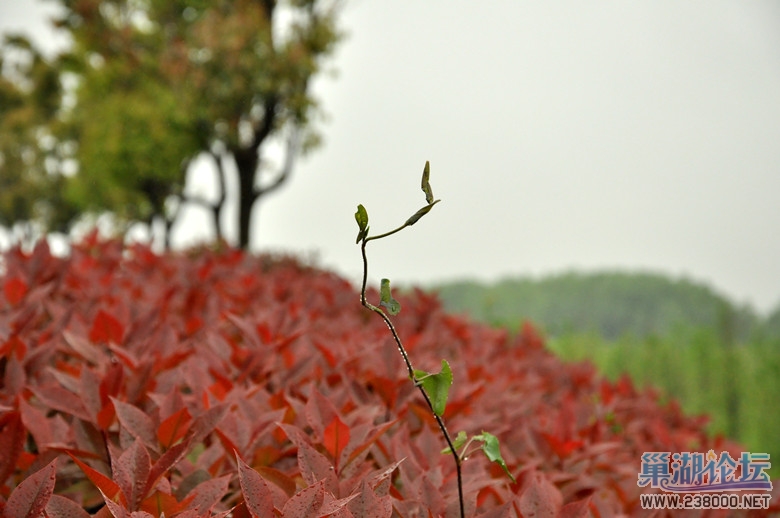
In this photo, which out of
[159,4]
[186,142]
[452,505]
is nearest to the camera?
[452,505]

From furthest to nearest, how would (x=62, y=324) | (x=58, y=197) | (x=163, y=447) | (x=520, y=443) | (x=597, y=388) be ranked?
(x=58, y=197)
(x=597, y=388)
(x=62, y=324)
(x=520, y=443)
(x=163, y=447)

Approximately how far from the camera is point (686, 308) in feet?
42.8

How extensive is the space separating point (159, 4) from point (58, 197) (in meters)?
20.6

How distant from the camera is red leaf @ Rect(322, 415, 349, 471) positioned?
1.16 m

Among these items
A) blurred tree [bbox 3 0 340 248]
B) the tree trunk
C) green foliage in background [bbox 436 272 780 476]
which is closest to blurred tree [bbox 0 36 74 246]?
blurred tree [bbox 3 0 340 248]

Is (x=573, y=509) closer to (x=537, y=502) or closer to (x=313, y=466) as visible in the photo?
(x=537, y=502)

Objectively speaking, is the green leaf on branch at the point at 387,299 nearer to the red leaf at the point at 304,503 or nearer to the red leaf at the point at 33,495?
the red leaf at the point at 304,503

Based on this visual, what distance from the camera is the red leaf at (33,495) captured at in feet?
3.04

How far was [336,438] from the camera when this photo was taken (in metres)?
1.17

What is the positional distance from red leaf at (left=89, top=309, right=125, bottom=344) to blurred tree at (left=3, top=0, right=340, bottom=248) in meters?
10.4

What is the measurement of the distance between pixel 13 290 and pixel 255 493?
1.61m

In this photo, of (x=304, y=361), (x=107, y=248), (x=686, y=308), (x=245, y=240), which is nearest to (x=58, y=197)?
(x=245, y=240)

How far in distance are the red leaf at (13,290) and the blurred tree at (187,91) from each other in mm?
10007

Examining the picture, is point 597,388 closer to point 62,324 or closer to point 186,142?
point 62,324
